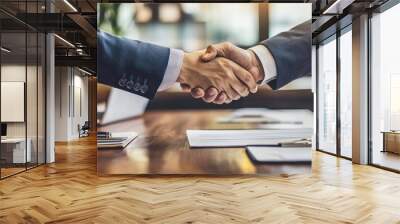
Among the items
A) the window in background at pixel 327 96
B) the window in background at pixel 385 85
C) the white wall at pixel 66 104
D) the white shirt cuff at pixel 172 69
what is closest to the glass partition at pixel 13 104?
the white shirt cuff at pixel 172 69

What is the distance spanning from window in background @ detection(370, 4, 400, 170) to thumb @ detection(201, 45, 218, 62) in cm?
340

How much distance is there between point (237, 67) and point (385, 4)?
10.3ft

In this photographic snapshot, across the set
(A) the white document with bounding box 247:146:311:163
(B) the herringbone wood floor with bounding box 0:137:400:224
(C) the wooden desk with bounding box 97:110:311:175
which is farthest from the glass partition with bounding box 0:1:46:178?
(A) the white document with bounding box 247:146:311:163

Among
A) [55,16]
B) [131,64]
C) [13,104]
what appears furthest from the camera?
[55,16]

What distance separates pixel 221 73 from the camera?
20.6 feet

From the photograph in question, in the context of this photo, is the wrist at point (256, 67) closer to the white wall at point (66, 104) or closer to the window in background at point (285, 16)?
the window in background at point (285, 16)

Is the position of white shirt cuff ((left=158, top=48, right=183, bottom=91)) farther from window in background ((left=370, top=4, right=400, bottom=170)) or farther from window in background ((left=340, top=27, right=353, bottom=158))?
window in background ((left=340, top=27, right=353, bottom=158))

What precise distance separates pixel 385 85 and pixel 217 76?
346 cm

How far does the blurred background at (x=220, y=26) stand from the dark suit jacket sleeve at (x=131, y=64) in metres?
0.20

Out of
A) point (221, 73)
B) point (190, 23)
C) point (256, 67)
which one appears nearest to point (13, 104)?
point (190, 23)

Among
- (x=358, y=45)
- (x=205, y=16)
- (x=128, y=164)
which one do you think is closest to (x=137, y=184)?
(x=128, y=164)

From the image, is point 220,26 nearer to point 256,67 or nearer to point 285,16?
point 256,67

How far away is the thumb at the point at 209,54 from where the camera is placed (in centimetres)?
625

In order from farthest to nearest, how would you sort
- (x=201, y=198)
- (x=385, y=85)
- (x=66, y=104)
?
(x=66, y=104) → (x=385, y=85) → (x=201, y=198)
